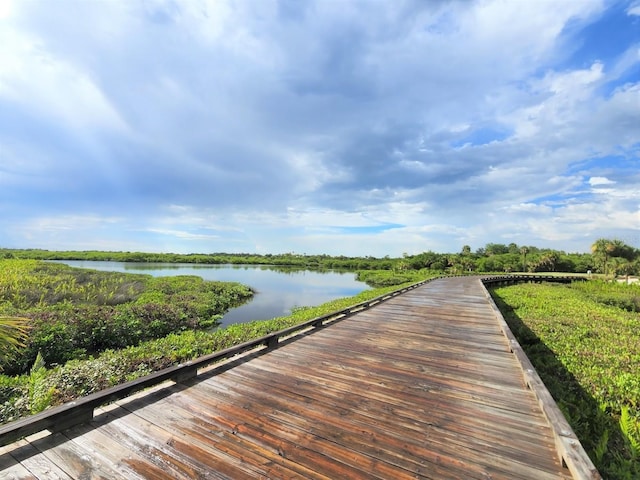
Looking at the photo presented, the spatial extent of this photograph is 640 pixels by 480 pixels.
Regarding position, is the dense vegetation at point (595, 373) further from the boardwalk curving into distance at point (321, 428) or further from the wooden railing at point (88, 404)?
the wooden railing at point (88, 404)

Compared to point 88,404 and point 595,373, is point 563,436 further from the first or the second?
point 595,373

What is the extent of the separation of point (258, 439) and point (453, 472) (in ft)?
5.52

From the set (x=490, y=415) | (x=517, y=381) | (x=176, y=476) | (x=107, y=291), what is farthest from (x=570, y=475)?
(x=107, y=291)

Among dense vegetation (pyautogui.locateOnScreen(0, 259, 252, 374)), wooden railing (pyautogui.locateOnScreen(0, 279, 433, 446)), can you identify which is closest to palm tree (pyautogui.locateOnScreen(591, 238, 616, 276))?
dense vegetation (pyautogui.locateOnScreen(0, 259, 252, 374))

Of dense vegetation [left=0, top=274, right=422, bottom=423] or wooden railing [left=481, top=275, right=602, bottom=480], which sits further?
dense vegetation [left=0, top=274, right=422, bottom=423]

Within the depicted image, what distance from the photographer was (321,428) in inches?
116

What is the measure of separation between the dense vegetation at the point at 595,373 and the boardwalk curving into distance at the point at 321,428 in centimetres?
113

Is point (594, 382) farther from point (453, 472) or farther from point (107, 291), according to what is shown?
point (107, 291)

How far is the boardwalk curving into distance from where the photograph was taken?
2.37m

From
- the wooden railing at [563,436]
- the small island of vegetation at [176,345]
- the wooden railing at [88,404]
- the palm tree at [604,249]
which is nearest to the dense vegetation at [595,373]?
the small island of vegetation at [176,345]

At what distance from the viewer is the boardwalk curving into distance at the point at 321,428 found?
2365 mm

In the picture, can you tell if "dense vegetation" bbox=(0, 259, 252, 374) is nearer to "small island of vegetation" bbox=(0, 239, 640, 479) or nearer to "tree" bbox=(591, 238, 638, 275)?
"small island of vegetation" bbox=(0, 239, 640, 479)

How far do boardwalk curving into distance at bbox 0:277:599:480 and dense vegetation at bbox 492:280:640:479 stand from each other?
113cm

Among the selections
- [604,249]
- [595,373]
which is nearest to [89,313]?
[595,373]
